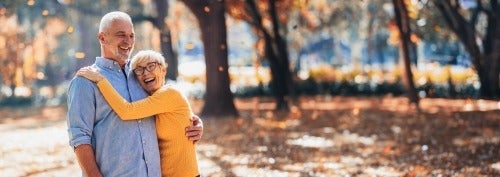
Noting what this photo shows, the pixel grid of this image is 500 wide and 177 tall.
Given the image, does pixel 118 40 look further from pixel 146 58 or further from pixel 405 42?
pixel 405 42

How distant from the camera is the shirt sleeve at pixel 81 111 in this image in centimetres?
295

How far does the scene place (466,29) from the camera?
20.2 meters

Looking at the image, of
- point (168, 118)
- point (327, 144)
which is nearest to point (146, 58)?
point (168, 118)

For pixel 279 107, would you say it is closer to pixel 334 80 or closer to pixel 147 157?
pixel 334 80

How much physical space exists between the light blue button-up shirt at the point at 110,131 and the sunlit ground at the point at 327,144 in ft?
18.9

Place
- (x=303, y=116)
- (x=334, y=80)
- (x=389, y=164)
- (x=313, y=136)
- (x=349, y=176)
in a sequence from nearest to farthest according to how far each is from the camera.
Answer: (x=349, y=176)
(x=389, y=164)
(x=313, y=136)
(x=303, y=116)
(x=334, y=80)

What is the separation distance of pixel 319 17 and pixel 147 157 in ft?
114

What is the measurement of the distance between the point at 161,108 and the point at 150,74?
0.56 feet

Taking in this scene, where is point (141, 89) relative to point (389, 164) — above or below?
above

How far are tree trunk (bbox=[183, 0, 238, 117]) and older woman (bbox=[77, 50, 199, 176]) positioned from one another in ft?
44.1

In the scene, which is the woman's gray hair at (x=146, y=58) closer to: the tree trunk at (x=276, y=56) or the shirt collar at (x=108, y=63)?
the shirt collar at (x=108, y=63)

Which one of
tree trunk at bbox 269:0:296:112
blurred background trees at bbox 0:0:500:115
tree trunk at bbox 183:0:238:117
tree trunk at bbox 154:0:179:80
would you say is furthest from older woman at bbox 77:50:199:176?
tree trunk at bbox 154:0:179:80

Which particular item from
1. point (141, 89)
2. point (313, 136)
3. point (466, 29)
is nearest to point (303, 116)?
point (313, 136)

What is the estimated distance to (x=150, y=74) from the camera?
3107 mm
